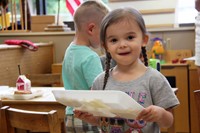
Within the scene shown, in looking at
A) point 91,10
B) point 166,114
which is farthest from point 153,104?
point 91,10

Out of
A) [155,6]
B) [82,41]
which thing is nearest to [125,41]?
[82,41]

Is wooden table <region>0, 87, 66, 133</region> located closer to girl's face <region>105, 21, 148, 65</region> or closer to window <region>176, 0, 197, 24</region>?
girl's face <region>105, 21, 148, 65</region>

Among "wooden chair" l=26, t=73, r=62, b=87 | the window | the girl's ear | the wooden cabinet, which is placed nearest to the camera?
the girl's ear

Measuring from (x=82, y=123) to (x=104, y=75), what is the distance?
479mm

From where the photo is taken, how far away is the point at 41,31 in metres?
5.01

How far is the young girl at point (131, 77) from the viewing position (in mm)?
1317

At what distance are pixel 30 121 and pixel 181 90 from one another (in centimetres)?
273

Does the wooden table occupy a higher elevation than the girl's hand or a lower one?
lower

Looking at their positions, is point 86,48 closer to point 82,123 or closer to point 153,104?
point 82,123

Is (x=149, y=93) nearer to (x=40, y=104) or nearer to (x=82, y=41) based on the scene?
(x=82, y=41)

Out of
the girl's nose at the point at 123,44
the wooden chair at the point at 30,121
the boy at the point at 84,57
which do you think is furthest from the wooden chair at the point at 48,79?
the girl's nose at the point at 123,44

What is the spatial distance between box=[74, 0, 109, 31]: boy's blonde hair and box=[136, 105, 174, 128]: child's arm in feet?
2.66

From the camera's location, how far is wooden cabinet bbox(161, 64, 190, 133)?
403 cm

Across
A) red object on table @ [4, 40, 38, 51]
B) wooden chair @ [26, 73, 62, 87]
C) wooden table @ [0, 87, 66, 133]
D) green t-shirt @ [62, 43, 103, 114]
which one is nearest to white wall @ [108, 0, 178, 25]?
red object on table @ [4, 40, 38, 51]
